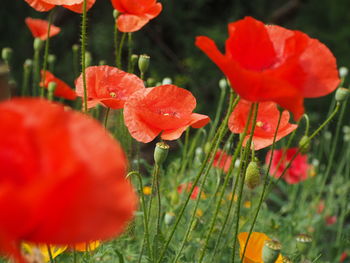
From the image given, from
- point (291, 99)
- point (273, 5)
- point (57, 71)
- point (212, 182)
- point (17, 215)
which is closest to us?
point (17, 215)

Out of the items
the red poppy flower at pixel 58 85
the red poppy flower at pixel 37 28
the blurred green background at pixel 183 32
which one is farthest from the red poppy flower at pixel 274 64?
the blurred green background at pixel 183 32

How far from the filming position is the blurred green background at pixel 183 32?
3207mm

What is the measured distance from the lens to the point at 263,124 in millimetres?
1044

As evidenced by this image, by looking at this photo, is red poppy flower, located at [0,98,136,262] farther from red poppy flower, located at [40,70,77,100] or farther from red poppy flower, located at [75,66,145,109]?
red poppy flower, located at [40,70,77,100]

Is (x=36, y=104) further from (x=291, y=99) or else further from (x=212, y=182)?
(x=212, y=182)

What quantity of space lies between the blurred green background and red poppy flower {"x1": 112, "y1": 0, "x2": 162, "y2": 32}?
6.12 feet

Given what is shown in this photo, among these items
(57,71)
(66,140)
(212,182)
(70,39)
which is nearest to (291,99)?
(66,140)

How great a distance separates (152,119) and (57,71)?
2360mm

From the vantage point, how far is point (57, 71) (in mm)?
3170

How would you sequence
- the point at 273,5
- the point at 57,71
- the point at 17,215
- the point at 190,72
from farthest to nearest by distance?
the point at 273,5, the point at 190,72, the point at 57,71, the point at 17,215

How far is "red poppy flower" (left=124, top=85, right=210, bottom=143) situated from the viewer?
0.90m

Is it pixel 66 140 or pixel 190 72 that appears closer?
pixel 66 140

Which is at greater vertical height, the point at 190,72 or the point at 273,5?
the point at 273,5

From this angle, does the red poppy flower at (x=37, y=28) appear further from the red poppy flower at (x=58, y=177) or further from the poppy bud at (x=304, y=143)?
the red poppy flower at (x=58, y=177)
